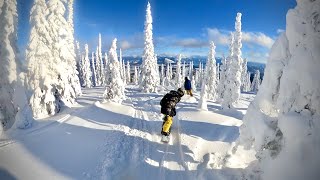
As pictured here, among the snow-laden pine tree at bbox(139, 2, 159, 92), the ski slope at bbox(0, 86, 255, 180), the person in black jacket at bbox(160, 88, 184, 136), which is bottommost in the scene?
the ski slope at bbox(0, 86, 255, 180)

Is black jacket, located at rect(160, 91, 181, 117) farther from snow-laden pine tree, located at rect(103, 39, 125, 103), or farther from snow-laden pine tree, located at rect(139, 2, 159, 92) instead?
snow-laden pine tree, located at rect(139, 2, 159, 92)

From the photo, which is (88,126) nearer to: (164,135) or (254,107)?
(164,135)

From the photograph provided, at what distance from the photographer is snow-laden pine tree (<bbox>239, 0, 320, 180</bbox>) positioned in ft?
17.3

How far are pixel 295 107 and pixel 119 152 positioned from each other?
579cm

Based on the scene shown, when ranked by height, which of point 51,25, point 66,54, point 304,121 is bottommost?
point 304,121

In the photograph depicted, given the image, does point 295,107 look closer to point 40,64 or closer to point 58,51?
point 40,64

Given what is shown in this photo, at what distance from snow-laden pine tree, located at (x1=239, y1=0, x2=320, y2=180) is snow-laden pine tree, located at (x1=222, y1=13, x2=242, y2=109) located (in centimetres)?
2776

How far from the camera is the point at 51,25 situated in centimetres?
2367

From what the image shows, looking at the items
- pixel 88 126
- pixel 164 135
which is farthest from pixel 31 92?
pixel 164 135

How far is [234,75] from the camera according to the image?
35.4 metres

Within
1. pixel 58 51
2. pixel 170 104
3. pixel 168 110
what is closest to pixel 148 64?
pixel 58 51

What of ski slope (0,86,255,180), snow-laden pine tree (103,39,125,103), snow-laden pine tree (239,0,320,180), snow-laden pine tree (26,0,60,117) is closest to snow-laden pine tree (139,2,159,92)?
snow-laden pine tree (103,39,125,103)

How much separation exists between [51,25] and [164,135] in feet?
60.1

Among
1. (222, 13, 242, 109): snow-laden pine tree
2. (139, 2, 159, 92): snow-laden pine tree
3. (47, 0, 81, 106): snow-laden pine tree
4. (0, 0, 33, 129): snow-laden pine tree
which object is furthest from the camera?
(139, 2, 159, 92): snow-laden pine tree
